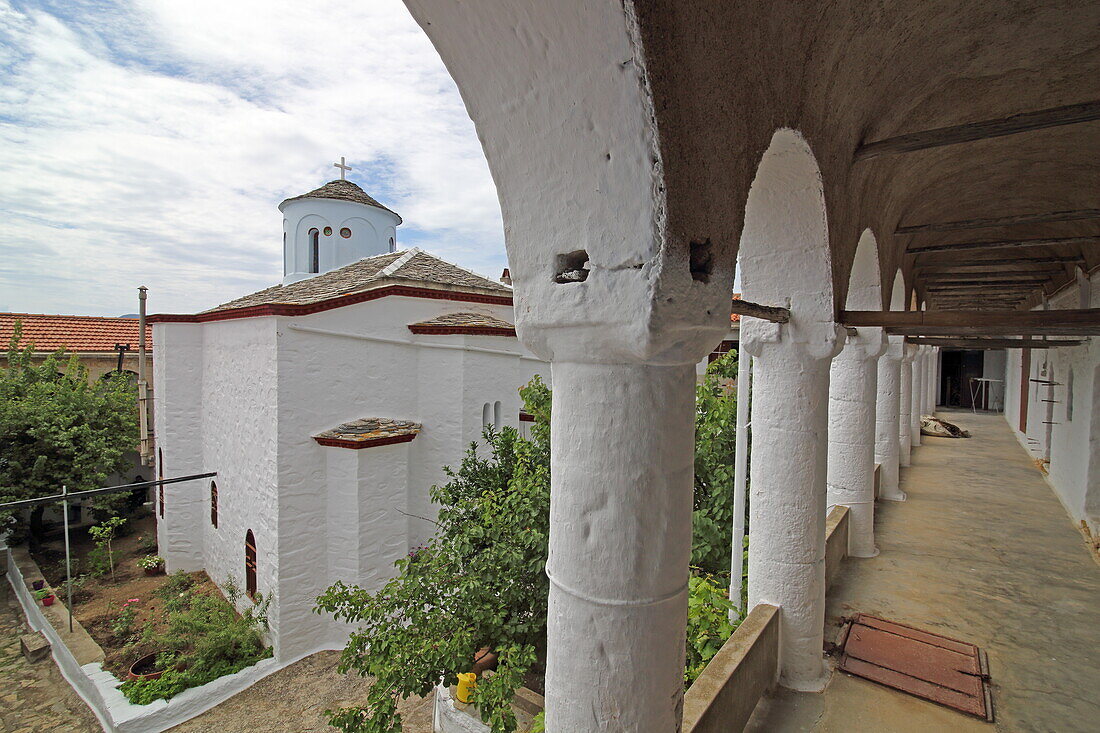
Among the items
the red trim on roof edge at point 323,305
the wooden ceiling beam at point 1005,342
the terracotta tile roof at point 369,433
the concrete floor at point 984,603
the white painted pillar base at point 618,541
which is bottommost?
the concrete floor at point 984,603

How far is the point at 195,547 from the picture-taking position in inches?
445

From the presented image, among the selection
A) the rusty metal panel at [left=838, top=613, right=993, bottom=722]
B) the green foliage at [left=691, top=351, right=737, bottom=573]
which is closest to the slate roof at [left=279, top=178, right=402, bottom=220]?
the green foliage at [left=691, top=351, right=737, bottom=573]

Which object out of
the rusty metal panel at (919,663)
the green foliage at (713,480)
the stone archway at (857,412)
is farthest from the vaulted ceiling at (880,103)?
the rusty metal panel at (919,663)

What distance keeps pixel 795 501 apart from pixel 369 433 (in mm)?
6656

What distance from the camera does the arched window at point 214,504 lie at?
10632mm

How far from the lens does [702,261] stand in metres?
1.70

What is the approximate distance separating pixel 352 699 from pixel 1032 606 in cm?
714

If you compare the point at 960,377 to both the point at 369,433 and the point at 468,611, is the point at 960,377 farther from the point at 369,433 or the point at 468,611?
the point at 468,611

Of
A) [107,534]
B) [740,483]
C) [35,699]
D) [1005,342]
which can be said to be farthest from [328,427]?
[1005,342]

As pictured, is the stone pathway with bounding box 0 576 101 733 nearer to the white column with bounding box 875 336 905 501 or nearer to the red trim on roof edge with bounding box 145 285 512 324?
the red trim on roof edge with bounding box 145 285 512 324

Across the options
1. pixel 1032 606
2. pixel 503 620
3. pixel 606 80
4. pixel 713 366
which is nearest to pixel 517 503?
pixel 503 620

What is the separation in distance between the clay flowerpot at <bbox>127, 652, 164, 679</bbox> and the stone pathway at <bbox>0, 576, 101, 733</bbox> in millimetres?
558

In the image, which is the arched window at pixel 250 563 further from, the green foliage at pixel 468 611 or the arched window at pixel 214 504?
the green foliage at pixel 468 611

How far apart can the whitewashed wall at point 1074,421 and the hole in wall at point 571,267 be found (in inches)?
258
